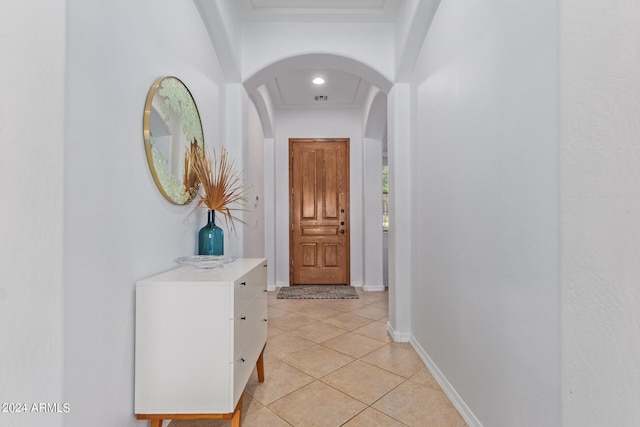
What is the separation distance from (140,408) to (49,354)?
56cm

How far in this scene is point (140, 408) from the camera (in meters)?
1.28

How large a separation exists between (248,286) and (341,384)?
3.27ft

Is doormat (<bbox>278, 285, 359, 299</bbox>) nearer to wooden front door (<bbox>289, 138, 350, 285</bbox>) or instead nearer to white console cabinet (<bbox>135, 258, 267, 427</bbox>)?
wooden front door (<bbox>289, 138, 350, 285</bbox>)

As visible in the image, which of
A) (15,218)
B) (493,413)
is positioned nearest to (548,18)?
(493,413)

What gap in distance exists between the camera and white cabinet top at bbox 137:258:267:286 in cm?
131

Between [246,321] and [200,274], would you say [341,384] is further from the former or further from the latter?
[200,274]

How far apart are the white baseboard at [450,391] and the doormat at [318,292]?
2001 millimetres

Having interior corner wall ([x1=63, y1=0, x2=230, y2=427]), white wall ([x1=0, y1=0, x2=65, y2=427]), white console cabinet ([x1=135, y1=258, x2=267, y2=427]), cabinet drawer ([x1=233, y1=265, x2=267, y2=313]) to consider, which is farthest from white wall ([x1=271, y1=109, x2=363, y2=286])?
white wall ([x1=0, y1=0, x2=65, y2=427])

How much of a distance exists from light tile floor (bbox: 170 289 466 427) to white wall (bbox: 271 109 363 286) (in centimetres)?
190

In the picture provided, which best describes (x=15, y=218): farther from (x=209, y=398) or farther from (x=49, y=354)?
(x=209, y=398)

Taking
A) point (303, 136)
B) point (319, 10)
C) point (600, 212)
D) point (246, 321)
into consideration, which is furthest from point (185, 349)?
point (303, 136)

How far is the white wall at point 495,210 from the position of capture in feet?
3.59

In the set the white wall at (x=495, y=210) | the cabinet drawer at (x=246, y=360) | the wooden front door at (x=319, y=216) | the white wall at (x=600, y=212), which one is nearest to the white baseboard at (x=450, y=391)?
the white wall at (x=495, y=210)

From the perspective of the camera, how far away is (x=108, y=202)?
1134 mm
